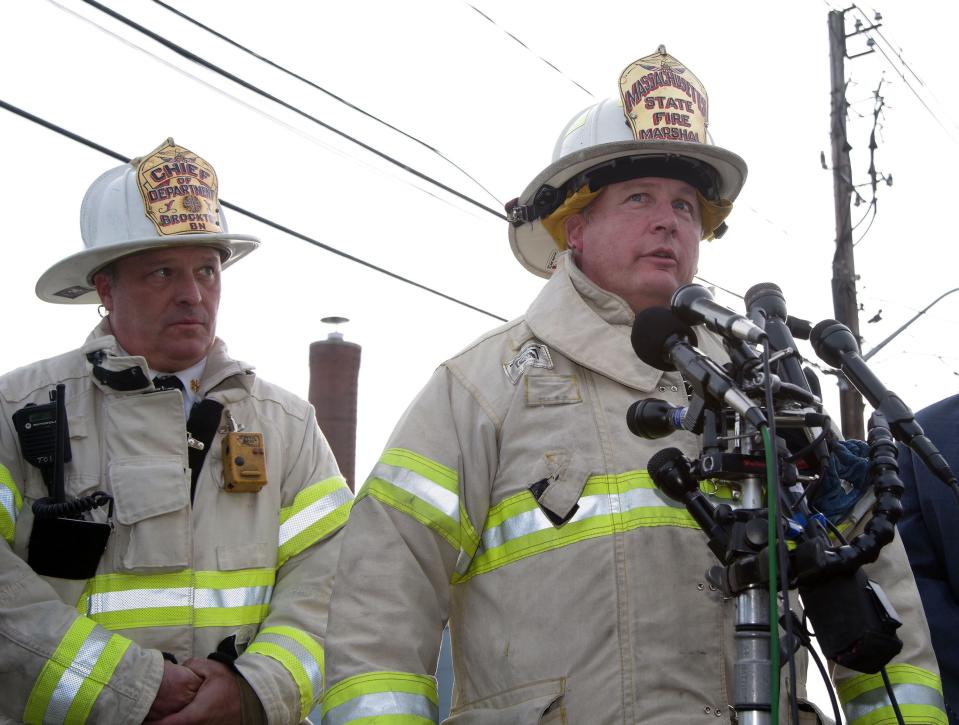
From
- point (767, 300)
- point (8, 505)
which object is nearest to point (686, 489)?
point (767, 300)

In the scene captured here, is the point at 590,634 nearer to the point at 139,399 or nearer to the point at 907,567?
the point at 907,567

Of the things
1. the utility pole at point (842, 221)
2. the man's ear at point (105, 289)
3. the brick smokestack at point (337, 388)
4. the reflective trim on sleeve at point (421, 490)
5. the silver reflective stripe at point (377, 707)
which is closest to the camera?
the silver reflective stripe at point (377, 707)

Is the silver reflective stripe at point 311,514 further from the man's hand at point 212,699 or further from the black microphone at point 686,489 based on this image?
the black microphone at point 686,489

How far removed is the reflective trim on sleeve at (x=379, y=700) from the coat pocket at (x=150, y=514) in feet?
3.10

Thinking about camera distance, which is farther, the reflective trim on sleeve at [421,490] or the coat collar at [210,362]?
the coat collar at [210,362]

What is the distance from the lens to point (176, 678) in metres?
3.23

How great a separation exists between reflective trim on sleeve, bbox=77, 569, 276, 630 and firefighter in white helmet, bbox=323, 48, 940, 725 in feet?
2.59

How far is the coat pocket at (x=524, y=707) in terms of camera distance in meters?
2.68

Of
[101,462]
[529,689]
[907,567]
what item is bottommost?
[529,689]

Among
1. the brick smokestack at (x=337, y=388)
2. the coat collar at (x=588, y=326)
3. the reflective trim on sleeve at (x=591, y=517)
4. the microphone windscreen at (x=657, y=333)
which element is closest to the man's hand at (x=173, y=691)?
the reflective trim on sleeve at (x=591, y=517)

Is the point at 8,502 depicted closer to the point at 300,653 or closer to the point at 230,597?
the point at 230,597

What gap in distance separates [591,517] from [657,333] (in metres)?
0.62

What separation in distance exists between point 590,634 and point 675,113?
1694mm

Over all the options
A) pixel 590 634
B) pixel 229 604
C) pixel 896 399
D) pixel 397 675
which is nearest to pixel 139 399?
pixel 229 604
